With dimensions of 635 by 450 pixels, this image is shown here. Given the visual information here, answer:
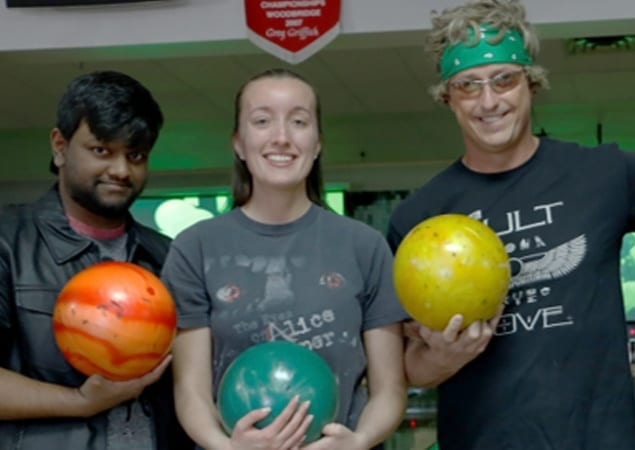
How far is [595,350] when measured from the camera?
1992 mm

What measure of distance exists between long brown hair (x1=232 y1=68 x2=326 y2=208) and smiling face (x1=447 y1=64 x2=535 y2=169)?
32 centimetres

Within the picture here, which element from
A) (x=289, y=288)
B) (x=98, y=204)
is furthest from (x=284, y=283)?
(x=98, y=204)

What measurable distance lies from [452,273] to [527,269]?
261 millimetres

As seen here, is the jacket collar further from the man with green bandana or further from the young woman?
the man with green bandana

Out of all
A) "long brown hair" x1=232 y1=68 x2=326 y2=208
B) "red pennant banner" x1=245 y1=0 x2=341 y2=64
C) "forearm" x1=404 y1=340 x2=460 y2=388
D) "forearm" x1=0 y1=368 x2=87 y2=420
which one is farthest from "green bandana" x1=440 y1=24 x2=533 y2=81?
"red pennant banner" x1=245 y1=0 x2=341 y2=64

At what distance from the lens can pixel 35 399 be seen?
6.53 ft

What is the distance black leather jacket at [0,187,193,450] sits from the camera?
6.77ft

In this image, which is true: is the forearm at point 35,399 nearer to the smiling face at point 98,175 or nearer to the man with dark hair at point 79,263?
the man with dark hair at point 79,263

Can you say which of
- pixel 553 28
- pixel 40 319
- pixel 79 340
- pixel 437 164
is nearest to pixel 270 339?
pixel 79 340

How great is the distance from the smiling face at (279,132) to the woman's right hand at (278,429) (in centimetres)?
50

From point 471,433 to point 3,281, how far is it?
1.05 metres

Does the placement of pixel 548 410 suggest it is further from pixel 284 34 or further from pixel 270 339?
pixel 284 34

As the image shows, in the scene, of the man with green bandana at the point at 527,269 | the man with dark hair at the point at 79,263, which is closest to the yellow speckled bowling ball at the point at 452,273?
the man with green bandana at the point at 527,269

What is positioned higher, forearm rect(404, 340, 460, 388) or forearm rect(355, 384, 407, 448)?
forearm rect(404, 340, 460, 388)
